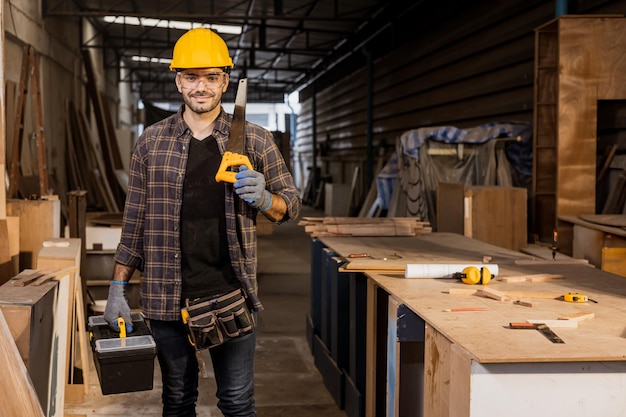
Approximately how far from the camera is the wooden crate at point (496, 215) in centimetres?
580

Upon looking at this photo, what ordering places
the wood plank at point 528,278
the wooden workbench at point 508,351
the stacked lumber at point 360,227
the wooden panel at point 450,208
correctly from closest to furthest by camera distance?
1. the wooden workbench at point 508,351
2. the wood plank at point 528,278
3. the stacked lumber at point 360,227
4. the wooden panel at point 450,208

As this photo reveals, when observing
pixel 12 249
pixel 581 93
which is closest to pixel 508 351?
pixel 12 249

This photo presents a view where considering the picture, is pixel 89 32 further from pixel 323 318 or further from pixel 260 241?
pixel 323 318

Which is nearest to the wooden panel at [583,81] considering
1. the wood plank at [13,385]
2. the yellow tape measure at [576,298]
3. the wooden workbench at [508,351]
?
the wooden workbench at [508,351]

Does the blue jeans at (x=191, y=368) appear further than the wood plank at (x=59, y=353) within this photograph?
No

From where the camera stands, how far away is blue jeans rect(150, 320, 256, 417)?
9.29ft

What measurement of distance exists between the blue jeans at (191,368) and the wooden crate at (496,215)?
3219mm

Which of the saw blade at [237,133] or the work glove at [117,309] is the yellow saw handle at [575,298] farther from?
the work glove at [117,309]

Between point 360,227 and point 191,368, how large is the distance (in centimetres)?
233

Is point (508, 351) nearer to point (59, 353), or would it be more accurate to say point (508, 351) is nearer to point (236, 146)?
point (236, 146)

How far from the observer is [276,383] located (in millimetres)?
4895

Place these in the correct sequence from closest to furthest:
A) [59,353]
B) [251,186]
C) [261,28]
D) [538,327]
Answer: [538,327] → [251,186] → [59,353] → [261,28]

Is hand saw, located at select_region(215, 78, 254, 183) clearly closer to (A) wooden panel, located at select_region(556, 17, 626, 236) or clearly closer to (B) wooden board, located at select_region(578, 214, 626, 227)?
(B) wooden board, located at select_region(578, 214, 626, 227)

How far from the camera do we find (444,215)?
6559 millimetres
